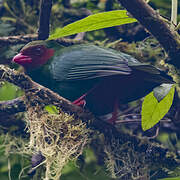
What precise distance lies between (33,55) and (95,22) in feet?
2.54

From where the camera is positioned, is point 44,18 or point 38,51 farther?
point 38,51

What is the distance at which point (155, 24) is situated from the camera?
4.66ft

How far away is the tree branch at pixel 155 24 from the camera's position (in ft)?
4.49

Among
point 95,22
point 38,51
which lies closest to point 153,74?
point 95,22

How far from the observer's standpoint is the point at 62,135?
1809 millimetres

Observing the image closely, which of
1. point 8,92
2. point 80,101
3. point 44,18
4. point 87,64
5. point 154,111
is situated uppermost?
point 44,18

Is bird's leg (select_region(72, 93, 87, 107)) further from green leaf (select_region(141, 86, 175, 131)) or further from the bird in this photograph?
green leaf (select_region(141, 86, 175, 131))

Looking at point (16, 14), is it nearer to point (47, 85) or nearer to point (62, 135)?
point (47, 85)

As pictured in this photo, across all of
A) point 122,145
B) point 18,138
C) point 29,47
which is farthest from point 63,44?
point 122,145

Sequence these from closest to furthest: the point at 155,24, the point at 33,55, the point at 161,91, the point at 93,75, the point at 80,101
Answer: the point at 155,24 < the point at 161,91 < the point at 93,75 < the point at 80,101 < the point at 33,55

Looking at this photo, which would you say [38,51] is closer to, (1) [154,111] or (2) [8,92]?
(2) [8,92]

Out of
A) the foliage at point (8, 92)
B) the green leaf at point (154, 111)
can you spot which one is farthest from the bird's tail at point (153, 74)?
the foliage at point (8, 92)

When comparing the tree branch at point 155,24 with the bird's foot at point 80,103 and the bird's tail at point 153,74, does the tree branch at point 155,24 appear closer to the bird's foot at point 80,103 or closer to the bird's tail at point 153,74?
the bird's tail at point 153,74

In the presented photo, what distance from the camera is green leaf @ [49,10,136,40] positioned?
1.47m
